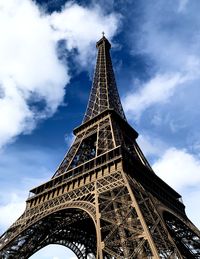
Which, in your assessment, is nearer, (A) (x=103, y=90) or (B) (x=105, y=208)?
(B) (x=105, y=208)

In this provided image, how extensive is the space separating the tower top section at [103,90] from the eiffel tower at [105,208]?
1.72 feet

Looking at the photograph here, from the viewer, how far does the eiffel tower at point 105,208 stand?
16647 millimetres

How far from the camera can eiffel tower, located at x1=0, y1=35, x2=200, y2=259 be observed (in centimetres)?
1665

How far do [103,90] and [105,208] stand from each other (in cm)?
2648

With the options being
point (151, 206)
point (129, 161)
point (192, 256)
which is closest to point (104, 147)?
point (129, 161)

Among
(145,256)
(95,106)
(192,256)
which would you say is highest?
(95,106)

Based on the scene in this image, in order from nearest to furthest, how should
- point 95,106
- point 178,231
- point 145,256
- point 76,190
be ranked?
point 145,256, point 76,190, point 178,231, point 95,106

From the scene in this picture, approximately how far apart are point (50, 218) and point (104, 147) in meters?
8.38

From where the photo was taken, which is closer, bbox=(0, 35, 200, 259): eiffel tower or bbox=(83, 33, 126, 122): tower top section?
bbox=(0, 35, 200, 259): eiffel tower

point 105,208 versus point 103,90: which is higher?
point 103,90

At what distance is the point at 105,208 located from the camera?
64.2ft

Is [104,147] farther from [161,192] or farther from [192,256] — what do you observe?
[192,256]

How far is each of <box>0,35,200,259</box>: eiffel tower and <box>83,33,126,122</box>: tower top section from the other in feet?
1.72

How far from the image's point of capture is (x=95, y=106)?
41625 mm
